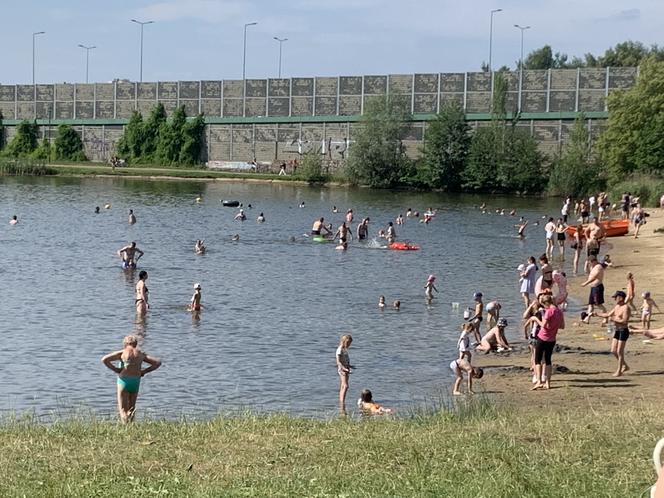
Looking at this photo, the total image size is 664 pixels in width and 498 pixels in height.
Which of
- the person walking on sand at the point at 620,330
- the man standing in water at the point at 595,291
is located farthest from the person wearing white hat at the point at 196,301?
the person walking on sand at the point at 620,330

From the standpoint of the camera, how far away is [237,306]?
30.9m

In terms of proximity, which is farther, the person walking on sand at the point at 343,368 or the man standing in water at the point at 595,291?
the man standing in water at the point at 595,291

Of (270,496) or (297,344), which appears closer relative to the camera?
(270,496)

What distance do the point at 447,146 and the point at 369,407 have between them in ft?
236

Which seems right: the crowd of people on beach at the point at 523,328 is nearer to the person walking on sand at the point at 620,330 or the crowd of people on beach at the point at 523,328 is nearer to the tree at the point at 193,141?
the person walking on sand at the point at 620,330

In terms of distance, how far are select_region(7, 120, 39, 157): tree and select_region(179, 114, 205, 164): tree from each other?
57.8 ft

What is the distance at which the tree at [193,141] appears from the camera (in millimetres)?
105250

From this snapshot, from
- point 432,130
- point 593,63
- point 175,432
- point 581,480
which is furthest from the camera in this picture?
point 593,63

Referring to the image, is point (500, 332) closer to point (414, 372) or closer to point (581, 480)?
point (414, 372)

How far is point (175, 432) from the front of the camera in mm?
12453

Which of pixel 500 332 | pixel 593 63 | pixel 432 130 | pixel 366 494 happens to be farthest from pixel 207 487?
pixel 593 63

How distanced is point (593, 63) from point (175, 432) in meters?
161

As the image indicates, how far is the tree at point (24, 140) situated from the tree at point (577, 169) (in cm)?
5610

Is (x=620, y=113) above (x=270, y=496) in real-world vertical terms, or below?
above
